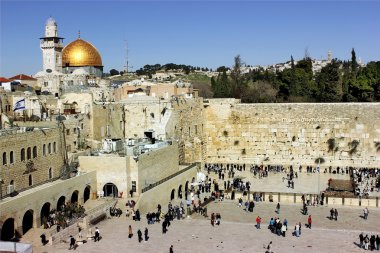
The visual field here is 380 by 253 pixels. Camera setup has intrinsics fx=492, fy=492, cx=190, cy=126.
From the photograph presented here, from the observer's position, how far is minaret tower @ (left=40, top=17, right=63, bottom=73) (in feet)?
144

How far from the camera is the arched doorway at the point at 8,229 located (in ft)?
57.3

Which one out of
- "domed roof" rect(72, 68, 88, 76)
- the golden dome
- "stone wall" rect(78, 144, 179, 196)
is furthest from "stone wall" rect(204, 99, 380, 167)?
the golden dome

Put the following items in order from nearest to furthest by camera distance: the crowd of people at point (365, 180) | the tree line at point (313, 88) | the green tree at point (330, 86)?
the crowd of people at point (365, 180) < the tree line at point (313, 88) < the green tree at point (330, 86)

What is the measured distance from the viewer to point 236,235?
18203mm

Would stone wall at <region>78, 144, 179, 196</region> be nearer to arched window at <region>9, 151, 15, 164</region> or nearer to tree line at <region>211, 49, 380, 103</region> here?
arched window at <region>9, 151, 15, 164</region>

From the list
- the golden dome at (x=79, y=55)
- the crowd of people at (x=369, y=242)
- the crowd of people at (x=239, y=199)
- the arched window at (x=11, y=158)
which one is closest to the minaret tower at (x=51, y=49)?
the golden dome at (x=79, y=55)

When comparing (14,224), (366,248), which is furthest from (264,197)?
(14,224)

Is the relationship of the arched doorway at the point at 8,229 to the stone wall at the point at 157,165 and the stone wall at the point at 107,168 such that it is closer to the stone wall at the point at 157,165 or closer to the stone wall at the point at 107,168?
the stone wall at the point at 107,168

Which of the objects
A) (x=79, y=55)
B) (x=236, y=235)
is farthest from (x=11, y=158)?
(x=79, y=55)

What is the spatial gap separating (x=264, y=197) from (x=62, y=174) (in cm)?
972

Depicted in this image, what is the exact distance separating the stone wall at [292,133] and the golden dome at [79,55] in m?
14.6

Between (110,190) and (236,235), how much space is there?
281 inches

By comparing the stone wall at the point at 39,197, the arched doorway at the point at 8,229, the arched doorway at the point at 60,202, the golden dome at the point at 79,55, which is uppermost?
the golden dome at the point at 79,55

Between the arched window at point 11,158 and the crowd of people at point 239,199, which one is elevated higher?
the arched window at point 11,158
